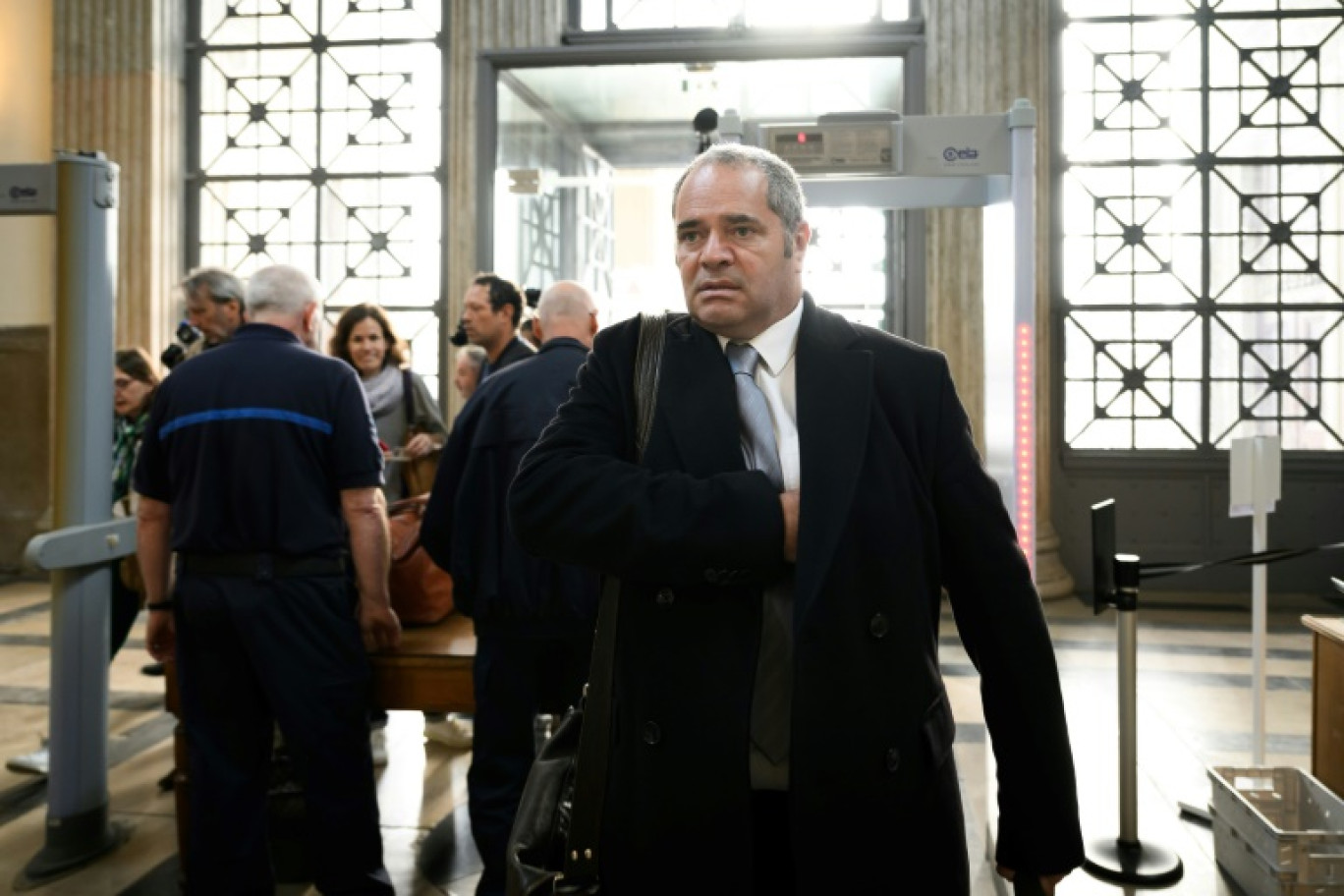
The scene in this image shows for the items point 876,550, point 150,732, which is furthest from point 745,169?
point 150,732

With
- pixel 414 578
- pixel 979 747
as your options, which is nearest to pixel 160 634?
pixel 414 578

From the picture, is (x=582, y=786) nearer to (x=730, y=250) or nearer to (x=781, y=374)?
(x=781, y=374)

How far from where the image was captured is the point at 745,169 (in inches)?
72.9

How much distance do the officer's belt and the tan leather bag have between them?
0.48 meters

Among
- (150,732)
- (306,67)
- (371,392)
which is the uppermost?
(306,67)

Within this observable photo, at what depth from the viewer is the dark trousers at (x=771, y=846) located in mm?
1812

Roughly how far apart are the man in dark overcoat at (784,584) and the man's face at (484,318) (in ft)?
8.68

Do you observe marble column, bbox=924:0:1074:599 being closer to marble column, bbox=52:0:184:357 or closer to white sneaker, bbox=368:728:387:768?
white sneaker, bbox=368:728:387:768

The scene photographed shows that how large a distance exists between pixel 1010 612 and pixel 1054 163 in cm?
877

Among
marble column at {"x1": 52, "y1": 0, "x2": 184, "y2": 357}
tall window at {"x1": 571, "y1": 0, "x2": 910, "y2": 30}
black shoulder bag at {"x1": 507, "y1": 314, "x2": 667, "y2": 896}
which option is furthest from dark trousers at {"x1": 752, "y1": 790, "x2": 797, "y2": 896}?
marble column at {"x1": 52, "y1": 0, "x2": 184, "y2": 357}

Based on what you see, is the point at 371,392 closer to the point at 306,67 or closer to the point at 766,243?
the point at 766,243

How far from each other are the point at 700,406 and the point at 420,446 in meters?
3.81

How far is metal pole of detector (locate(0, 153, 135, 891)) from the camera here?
4.11m

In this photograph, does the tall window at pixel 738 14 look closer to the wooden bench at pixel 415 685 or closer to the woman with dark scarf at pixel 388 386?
Result: the woman with dark scarf at pixel 388 386
